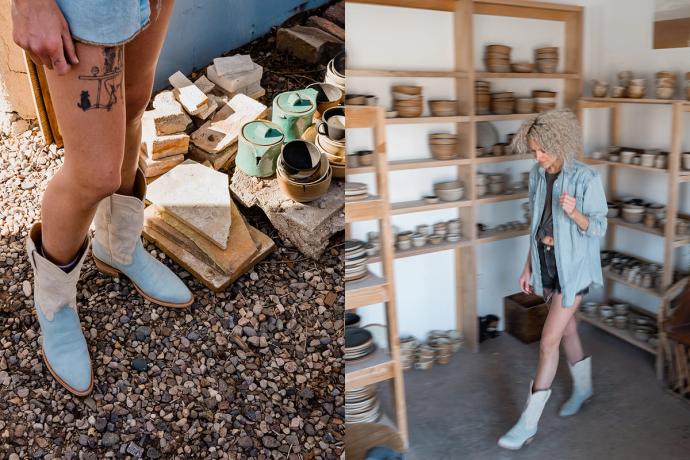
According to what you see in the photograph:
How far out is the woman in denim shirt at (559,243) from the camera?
441 millimetres

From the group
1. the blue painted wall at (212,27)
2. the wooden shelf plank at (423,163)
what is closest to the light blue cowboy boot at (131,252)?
the blue painted wall at (212,27)

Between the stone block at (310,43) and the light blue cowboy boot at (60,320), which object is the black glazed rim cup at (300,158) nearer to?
the stone block at (310,43)

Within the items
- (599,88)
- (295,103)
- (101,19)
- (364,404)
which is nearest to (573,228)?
(599,88)

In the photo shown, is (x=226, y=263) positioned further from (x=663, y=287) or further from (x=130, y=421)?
(x=663, y=287)

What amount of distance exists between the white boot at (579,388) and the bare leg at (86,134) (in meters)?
0.65

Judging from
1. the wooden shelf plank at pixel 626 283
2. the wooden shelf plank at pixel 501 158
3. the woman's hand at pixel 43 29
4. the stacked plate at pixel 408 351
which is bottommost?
the stacked plate at pixel 408 351

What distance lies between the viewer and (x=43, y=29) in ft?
2.24

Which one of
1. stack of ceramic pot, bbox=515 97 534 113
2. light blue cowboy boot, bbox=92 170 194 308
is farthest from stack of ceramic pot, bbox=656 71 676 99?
light blue cowboy boot, bbox=92 170 194 308

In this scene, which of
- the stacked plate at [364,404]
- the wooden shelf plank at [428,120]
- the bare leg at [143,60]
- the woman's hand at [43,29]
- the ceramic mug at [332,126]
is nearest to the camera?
the wooden shelf plank at [428,120]

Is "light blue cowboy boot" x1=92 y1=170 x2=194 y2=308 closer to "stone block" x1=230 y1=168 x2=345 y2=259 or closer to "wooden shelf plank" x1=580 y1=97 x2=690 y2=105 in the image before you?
"stone block" x1=230 y1=168 x2=345 y2=259

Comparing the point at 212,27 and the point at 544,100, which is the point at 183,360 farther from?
the point at 544,100

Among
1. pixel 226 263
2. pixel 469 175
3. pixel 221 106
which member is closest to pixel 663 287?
pixel 469 175

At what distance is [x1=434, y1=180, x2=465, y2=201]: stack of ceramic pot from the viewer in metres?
0.42

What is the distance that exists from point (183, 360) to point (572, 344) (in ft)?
2.63
